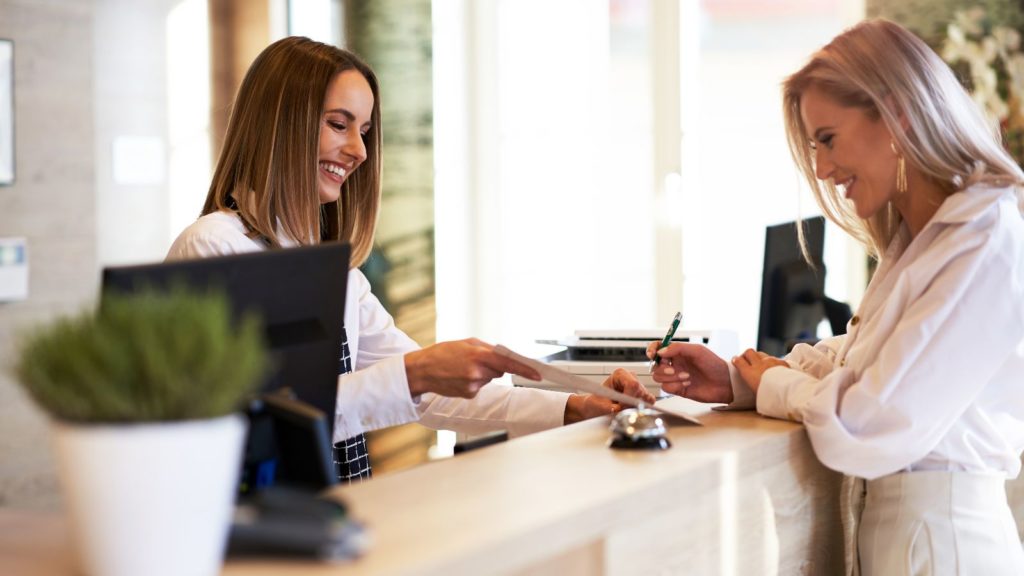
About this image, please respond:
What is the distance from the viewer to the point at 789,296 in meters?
3.39

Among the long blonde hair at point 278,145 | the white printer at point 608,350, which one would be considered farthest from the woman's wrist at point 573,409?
the white printer at point 608,350

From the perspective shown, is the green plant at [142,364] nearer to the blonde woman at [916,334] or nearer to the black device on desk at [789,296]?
the blonde woman at [916,334]

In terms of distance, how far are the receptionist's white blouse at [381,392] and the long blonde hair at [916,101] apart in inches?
31.2

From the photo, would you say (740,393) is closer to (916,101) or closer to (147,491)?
(916,101)

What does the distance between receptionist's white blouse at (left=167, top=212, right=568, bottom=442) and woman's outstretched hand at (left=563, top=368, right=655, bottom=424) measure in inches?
0.7

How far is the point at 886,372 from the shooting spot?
1.56 metres

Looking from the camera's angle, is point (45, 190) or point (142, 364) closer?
point (142, 364)

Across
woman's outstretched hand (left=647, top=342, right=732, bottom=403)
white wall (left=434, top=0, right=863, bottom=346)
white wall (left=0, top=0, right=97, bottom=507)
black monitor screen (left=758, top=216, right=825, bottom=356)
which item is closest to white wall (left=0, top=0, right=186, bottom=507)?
white wall (left=0, top=0, right=97, bottom=507)

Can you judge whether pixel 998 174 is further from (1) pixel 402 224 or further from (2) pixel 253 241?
(1) pixel 402 224

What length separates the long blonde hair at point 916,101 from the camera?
1.72 m

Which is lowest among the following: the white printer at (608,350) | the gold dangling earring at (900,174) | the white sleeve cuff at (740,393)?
the white printer at (608,350)

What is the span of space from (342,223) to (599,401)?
77 centimetres

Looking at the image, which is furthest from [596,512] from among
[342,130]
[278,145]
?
[342,130]

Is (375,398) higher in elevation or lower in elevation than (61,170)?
lower
